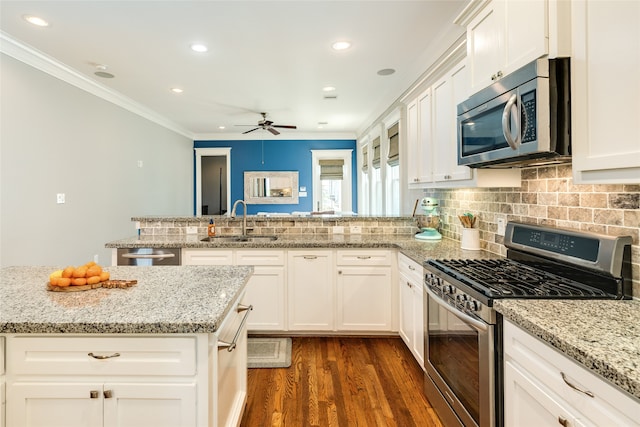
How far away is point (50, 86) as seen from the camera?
3.65 meters

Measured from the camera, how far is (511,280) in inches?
61.5

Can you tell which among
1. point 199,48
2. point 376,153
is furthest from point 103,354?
point 376,153

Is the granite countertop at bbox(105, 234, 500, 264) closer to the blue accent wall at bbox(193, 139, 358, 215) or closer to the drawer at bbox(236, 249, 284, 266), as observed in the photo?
the drawer at bbox(236, 249, 284, 266)

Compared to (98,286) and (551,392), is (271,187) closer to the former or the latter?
(98,286)

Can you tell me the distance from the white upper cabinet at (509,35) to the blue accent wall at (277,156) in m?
5.88

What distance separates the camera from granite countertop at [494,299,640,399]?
0.83 meters

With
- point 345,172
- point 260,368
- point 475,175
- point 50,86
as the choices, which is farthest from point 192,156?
point 475,175

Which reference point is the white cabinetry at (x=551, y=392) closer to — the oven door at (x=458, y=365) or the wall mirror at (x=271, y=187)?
the oven door at (x=458, y=365)

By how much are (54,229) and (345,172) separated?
5.54 meters

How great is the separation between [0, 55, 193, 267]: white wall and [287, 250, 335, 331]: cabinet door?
2.65 metres

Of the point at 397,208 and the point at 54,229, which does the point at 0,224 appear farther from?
the point at 397,208

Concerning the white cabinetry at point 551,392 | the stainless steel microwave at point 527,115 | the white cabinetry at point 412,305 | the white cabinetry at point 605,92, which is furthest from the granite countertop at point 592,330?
the white cabinetry at point 412,305

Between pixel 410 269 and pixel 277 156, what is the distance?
5839 millimetres

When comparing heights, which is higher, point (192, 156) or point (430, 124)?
point (192, 156)
